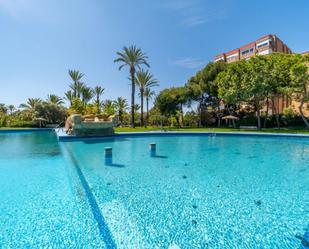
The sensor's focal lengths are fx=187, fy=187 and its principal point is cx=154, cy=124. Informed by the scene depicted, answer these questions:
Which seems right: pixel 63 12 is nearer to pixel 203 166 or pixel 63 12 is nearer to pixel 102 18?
pixel 102 18

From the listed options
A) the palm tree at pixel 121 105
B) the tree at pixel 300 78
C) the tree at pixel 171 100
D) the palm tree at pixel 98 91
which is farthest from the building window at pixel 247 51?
the palm tree at pixel 98 91

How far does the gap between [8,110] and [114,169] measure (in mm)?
68895

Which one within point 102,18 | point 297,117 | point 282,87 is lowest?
point 297,117

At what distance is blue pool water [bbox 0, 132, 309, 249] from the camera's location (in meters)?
2.89

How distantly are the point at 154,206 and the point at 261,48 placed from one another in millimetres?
45973

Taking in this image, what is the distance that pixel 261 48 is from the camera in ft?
130

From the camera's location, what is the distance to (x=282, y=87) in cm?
2080

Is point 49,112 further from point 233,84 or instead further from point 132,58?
point 233,84

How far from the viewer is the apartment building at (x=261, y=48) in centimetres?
3834

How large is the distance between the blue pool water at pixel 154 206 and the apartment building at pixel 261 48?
39968mm

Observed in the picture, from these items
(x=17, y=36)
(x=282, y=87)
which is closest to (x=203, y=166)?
(x=17, y=36)

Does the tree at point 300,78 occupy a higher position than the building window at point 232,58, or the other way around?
the building window at point 232,58

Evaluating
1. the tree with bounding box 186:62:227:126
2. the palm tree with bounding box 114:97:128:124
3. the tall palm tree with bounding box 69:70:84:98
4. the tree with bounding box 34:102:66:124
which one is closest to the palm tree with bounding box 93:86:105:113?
the tall palm tree with bounding box 69:70:84:98

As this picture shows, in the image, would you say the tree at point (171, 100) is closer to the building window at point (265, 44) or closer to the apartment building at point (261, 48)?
the apartment building at point (261, 48)
